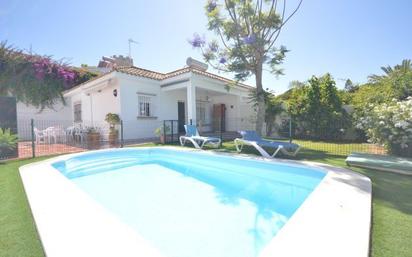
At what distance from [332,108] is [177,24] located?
11.4 metres

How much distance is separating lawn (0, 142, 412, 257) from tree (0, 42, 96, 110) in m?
7.74

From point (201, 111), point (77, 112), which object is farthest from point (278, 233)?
point (77, 112)

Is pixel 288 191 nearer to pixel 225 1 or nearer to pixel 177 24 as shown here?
pixel 225 1

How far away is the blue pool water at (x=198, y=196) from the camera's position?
143 inches

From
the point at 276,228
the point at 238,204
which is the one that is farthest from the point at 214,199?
the point at 276,228

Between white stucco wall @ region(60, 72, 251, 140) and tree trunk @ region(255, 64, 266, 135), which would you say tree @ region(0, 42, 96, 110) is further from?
tree trunk @ region(255, 64, 266, 135)

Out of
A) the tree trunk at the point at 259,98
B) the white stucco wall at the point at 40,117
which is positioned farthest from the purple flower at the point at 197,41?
the white stucco wall at the point at 40,117

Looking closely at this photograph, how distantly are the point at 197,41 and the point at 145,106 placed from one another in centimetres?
592

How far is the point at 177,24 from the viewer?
47.2 ft

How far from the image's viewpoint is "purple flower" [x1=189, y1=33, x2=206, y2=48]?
42.2 ft

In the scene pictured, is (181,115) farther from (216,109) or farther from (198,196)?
(198,196)

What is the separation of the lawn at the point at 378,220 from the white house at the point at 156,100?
953 cm

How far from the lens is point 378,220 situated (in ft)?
10.9

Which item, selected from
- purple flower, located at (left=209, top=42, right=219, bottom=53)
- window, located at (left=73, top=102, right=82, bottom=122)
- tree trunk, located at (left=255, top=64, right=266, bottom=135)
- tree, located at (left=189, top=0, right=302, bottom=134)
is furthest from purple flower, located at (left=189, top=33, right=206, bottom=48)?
window, located at (left=73, top=102, right=82, bottom=122)
